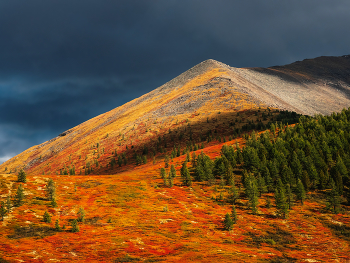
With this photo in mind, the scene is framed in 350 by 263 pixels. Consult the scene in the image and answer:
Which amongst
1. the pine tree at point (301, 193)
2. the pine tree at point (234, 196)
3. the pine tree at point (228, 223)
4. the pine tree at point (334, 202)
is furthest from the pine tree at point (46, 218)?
the pine tree at point (334, 202)

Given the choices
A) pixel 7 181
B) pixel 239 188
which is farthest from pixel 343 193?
pixel 7 181

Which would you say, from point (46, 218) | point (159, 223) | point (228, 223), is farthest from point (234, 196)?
point (46, 218)

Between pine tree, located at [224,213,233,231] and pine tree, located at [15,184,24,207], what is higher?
pine tree, located at [15,184,24,207]

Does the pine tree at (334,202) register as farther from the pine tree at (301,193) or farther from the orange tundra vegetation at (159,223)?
the pine tree at (301,193)

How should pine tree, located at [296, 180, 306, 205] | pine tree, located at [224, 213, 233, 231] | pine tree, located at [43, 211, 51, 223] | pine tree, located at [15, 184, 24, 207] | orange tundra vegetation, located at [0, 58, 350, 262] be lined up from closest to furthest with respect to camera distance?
orange tundra vegetation, located at [0, 58, 350, 262] < pine tree, located at [43, 211, 51, 223] < pine tree, located at [224, 213, 233, 231] < pine tree, located at [15, 184, 24, 207] < pine tree, located at [296, 180, 306, 205]

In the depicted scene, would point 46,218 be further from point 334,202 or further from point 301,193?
point 334,202

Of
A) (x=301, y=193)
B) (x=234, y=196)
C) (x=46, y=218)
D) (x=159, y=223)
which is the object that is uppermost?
(x=46, y=218)

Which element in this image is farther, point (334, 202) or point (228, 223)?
point (334, 202)

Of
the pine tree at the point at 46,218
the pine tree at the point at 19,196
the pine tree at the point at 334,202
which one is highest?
the pine tree at the point at 19,196

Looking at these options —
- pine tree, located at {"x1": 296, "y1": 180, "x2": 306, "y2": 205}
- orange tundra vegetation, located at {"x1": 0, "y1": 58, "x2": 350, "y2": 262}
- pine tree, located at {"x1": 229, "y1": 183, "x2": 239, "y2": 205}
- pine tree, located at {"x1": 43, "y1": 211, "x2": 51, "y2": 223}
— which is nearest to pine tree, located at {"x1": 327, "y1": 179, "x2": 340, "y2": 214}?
orange tundra vegetation, located at {"x1": 0, "y1": 58, "x2": 350, "y2": 262}

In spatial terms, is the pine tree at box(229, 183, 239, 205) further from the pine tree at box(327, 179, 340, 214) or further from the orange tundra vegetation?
the pine tree at box(327, 179, 340, 214)

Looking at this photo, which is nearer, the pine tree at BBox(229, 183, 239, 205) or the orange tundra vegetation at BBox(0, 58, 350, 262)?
the orange tundra vegetation at BBox(0, 58, 350, 262)

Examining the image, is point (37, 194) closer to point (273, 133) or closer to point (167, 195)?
point (167, 195)

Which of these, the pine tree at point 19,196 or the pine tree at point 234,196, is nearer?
the pine tree at point 19,196
